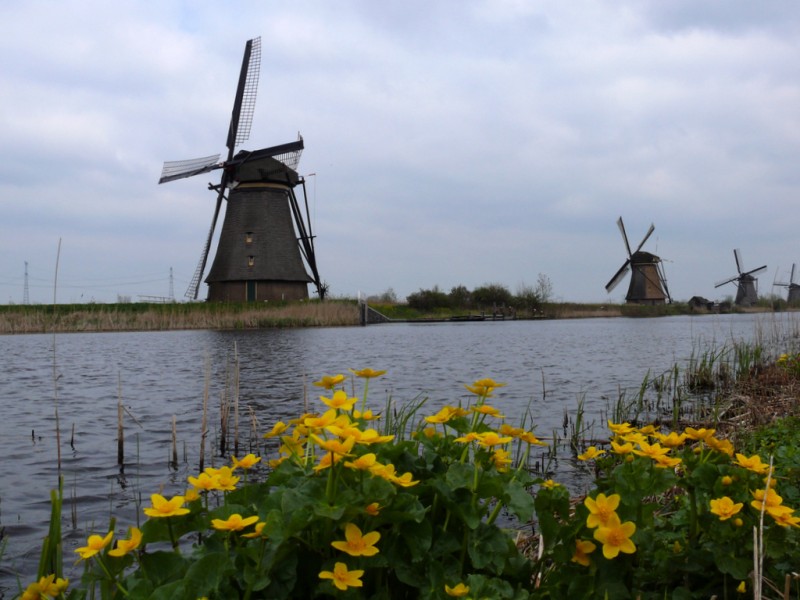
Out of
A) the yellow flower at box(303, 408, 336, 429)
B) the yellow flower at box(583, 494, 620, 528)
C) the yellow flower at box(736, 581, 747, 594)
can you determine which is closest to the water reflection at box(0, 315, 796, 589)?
the yellow flower at box(303, 408, 336, 429)

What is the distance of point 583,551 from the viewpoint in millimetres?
2043

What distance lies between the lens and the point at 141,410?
8.71 metres

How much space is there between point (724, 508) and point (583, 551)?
430 mm

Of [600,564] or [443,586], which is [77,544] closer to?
[443,586]

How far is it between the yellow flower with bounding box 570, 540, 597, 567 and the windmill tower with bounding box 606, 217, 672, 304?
5256 centimetres

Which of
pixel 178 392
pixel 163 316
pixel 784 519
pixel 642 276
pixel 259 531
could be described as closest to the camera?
pixel 259 531

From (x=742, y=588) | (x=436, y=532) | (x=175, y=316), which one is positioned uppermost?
(x=175, y=316)

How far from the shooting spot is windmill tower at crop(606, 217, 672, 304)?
51438 millimetres

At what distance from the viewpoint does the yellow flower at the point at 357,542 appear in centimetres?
171

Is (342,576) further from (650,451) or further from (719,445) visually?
(719,445)

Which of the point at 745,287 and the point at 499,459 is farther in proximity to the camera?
the point at 745,287

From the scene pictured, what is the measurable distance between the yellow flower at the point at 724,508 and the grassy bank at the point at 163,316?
2789cm

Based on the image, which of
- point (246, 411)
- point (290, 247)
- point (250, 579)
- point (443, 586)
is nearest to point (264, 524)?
point (250, 579)

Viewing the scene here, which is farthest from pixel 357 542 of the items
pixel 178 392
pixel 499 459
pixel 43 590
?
pixel 178 392
